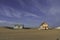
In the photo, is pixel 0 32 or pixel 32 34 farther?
pixel 32 34

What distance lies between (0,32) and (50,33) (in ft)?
6.68

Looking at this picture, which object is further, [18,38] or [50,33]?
[50,33]

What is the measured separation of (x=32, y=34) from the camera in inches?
217

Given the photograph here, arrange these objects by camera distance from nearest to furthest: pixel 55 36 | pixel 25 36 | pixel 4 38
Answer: pixel 4 38 → pixel 25 36 → pixel 55 36

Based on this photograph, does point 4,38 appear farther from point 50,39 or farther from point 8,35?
point 50,39

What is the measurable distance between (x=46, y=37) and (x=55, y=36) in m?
0.38

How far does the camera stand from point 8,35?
499 centimetres

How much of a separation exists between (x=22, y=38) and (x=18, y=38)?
15 centimetres

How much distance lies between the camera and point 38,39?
210 inches

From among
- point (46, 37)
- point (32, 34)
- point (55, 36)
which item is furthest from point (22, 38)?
point (55, 36)

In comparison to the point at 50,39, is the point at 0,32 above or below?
above

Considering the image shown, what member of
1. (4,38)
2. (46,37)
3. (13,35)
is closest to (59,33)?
(46,37)

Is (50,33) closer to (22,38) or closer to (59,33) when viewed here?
(59,33)

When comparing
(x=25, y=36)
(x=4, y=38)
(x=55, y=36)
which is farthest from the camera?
(x=55, y=36)
